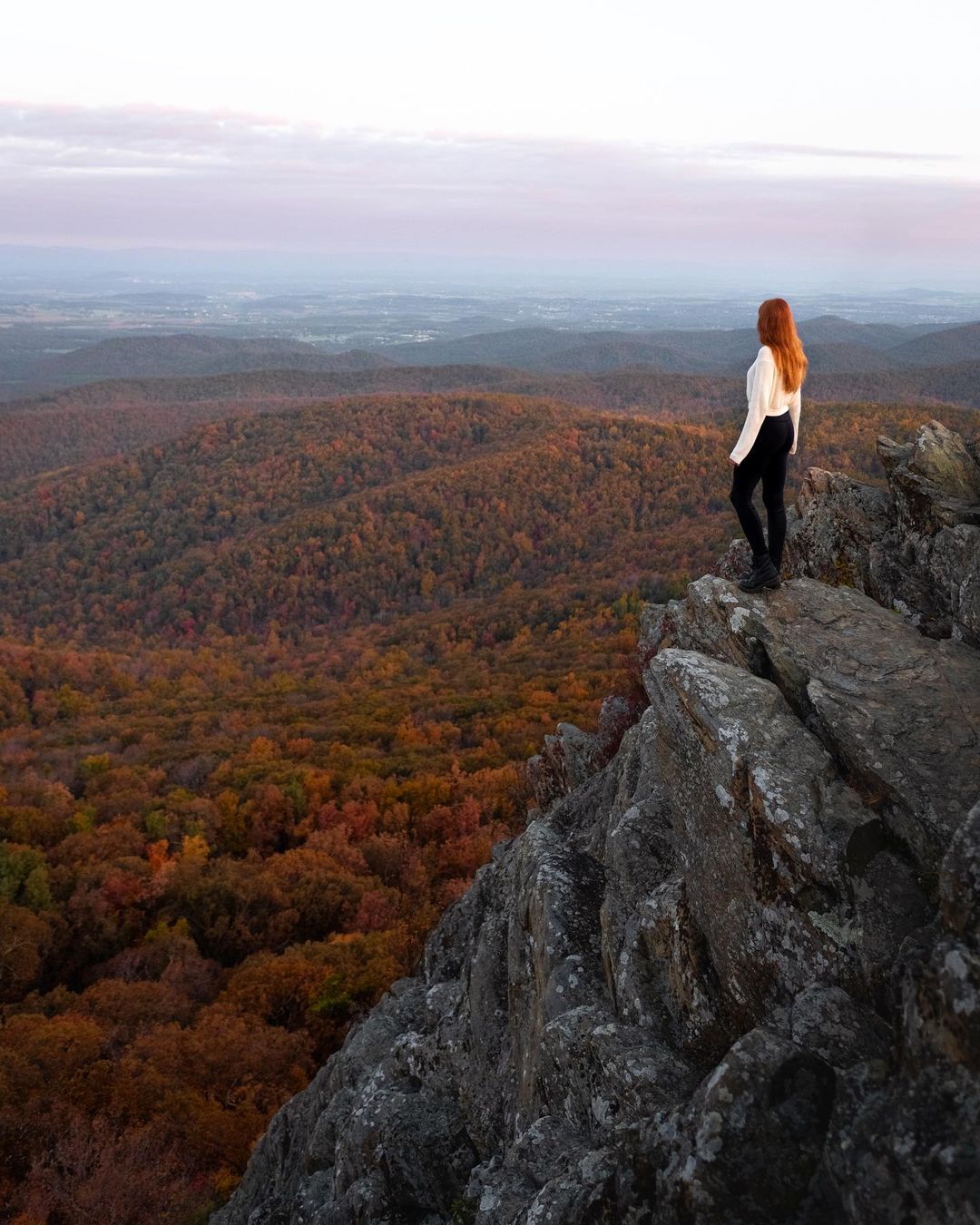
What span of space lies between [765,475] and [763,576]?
133 cm

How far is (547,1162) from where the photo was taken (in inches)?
280

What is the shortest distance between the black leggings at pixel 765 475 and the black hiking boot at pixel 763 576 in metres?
0.09

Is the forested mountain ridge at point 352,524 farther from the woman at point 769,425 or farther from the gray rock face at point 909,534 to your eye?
the woman at point 769,425

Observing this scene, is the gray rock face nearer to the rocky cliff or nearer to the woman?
the rocky cliff

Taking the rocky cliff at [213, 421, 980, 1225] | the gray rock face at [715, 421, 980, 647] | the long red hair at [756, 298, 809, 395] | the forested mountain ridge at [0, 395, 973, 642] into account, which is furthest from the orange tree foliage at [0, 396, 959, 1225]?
the long red hair at [756, 298, 809, 395]

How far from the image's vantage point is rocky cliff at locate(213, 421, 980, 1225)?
4.62 meters

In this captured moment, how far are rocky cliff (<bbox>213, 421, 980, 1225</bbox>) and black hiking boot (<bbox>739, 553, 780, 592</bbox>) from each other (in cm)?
21

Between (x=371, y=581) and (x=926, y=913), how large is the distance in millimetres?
118092

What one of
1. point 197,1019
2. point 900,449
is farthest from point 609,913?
point 197,1019

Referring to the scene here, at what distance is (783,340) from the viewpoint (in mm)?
8383

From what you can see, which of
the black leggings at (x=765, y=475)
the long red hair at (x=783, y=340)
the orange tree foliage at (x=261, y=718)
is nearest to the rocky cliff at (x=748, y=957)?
the black leggings at (x=765, y=475)

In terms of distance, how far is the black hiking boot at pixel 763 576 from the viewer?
962cm

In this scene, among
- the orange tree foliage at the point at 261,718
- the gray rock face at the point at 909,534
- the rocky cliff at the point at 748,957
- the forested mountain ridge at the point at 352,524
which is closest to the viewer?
the rocky cliff at the point at 748,957

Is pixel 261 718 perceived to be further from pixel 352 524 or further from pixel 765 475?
pixel 352 524
